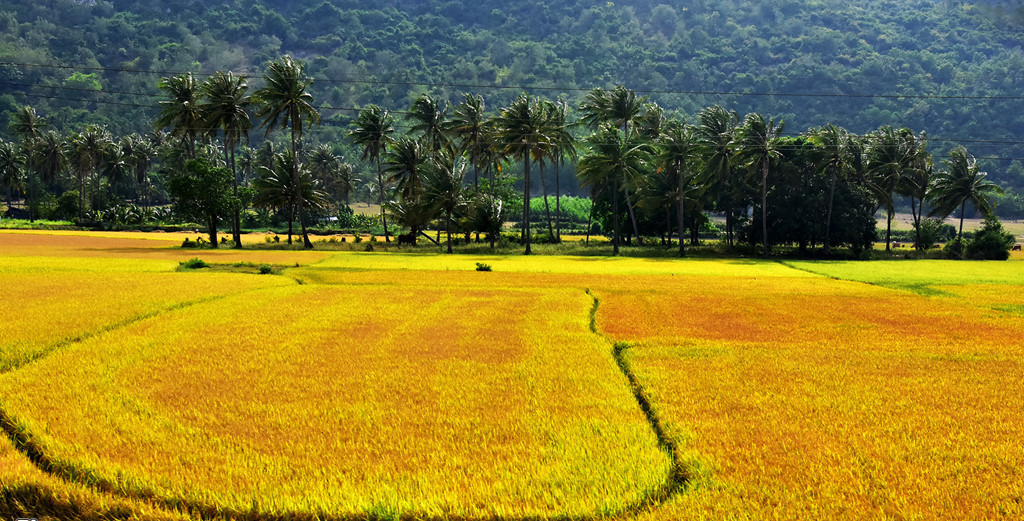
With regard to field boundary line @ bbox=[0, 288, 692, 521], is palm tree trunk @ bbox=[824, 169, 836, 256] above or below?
above

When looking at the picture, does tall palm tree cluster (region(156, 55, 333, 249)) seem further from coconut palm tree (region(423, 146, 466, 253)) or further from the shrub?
the shrub

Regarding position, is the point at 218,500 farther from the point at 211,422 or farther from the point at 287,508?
the point at 211,422

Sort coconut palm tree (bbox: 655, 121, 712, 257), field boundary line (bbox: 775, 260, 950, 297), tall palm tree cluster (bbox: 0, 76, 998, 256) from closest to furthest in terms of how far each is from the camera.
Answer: field boundary line (bbox: 775, 260, 950, 297) → tall palm tree cluster (bbox: 0, 76, 998, 256) → coconut palm tree (bbox: 655, 121, 712, 257)

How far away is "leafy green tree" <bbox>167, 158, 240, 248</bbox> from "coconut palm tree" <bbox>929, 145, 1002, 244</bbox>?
7232 cm

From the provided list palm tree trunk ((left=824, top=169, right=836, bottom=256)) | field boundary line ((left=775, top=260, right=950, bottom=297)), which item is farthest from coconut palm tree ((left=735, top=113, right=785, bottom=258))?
field boundary line ((left=775, top=260, right=950, bottom=297))

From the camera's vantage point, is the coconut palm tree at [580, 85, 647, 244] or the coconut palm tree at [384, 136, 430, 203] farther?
the coconut palm tree at [580, 85, 647, 244]

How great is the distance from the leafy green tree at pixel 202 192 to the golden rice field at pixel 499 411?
35682 millimetres

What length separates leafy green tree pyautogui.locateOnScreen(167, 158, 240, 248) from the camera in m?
58.0

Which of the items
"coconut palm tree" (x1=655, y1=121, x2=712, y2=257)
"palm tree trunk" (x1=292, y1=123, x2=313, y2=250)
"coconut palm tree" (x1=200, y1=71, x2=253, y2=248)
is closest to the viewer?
"palm tree trunk" (x1=292, y1=123, x2=313, y2=250)

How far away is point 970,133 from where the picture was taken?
191000mm

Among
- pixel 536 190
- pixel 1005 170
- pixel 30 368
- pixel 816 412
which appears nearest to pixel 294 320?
pixel 30 368

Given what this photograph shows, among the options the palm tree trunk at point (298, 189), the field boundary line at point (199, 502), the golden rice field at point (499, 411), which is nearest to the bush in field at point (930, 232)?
the golden rice field at point (499, 411)

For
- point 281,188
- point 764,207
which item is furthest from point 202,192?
point 764,207

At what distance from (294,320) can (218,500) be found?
43.6 feet
